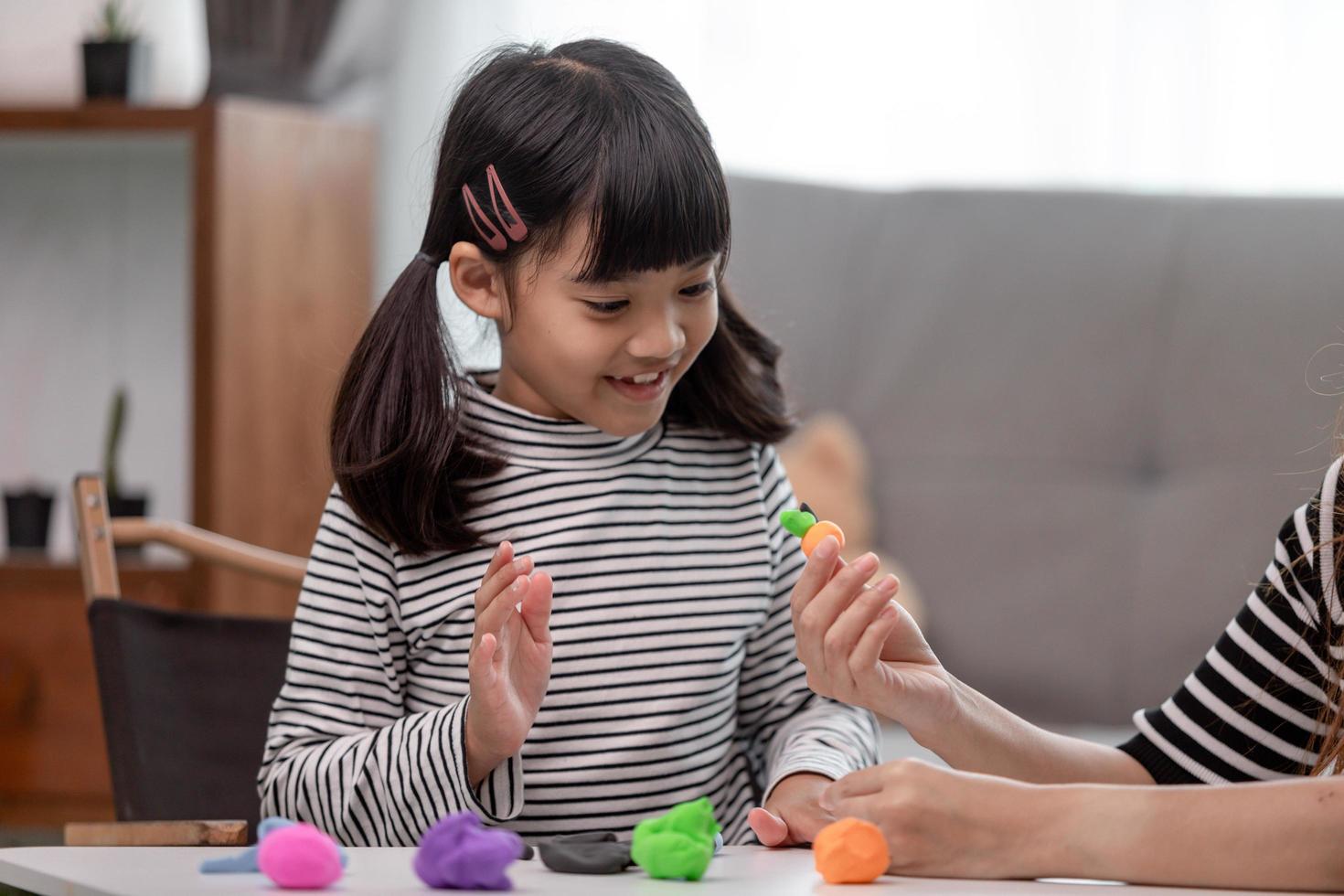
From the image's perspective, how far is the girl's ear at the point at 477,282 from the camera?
1.10 m

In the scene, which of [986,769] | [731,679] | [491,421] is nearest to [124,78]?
[491,421]

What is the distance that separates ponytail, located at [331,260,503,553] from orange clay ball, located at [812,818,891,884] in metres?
0.49

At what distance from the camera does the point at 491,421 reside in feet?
3.88

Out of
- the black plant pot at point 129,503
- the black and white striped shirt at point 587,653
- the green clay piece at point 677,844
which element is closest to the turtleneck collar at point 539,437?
the black and white striped shirt at point 587,653

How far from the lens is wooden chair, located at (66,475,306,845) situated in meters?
1.37

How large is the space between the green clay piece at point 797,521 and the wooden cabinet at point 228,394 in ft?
5.37

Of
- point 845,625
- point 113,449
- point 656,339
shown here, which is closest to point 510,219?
point 656,339

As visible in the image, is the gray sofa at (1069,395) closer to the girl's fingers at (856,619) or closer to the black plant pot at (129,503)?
the black plant pot at (129,503)

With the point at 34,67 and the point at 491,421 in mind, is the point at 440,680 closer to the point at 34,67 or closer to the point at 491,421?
the point at 491,421

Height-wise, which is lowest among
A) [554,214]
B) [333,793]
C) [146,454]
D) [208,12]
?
[146,454]

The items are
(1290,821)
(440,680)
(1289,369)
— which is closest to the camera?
(1290,821)

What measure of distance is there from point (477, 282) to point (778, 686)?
0.40 meters

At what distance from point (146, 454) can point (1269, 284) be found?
2.04m

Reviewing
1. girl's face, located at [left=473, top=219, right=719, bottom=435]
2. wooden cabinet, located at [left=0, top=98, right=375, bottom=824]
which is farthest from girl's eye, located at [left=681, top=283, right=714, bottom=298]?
wooden cabinet, located at [left=0, top=98, right=375, bottom=824]
